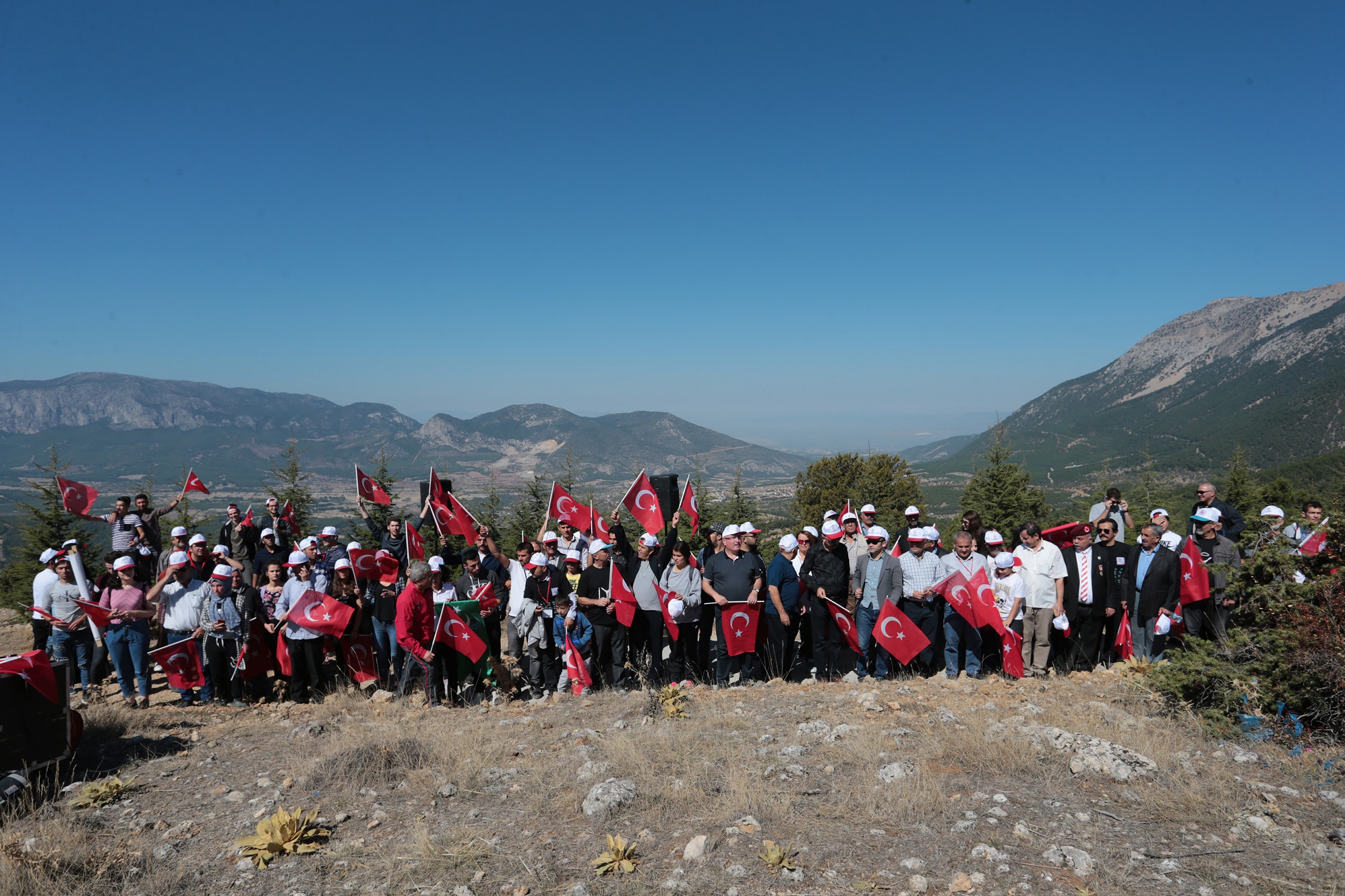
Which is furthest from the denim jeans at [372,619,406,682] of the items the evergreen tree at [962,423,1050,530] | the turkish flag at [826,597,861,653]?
the evergreen tree at [962,423,1050,530]

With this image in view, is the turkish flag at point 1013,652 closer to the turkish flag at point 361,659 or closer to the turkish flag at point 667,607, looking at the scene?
the turkish flag at point 667,607

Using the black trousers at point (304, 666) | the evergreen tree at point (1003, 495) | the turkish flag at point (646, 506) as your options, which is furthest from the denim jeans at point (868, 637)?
the evergreen tree at point (1003, 495)

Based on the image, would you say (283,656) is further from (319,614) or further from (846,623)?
(846,623)

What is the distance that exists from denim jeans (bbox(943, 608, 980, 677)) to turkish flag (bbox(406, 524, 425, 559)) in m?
7.82

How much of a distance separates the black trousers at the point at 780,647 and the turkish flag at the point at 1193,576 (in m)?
4.98

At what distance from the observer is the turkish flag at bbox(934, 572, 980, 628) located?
9.70 metres

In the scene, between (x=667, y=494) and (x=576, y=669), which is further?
(x=667, y=494)

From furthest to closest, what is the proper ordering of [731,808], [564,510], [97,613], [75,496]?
[75,496]
[564,510]
[97,613]
[731,808]

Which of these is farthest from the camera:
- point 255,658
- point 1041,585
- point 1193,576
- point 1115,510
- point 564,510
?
point 564,510

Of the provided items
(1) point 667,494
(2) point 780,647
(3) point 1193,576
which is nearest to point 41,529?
(1) point 667,494

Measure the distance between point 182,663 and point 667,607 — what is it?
6933 mm

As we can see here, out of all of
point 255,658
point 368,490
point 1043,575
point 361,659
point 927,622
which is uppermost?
point 368,490

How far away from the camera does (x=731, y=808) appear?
5.77m

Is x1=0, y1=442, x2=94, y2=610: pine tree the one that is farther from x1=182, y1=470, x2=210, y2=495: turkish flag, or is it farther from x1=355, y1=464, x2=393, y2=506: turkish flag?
x1=355, y1=464, x2=393, y2=506: turkish flag
